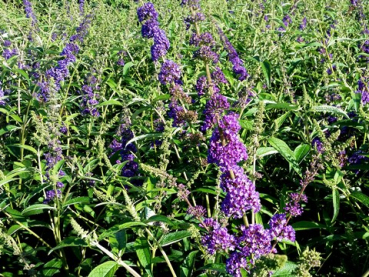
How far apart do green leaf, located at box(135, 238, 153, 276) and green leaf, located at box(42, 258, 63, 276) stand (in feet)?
2.75

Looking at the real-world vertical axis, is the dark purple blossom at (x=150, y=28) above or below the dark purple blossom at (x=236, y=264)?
above

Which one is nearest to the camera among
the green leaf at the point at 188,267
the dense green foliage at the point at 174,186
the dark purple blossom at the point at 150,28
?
the dense green foliage at the point at 174,186

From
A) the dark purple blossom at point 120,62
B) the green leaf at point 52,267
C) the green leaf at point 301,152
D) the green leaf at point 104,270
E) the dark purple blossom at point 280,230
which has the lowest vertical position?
the green leaf at point 52,267

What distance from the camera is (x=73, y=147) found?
4.18m

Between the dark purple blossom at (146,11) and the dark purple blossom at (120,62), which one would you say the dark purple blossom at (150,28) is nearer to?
the dark purple blossom at (146,11)

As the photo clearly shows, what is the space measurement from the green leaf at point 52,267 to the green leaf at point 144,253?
0.84 meters

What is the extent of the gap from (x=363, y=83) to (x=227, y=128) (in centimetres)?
198

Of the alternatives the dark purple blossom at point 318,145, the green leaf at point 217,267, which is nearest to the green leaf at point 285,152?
the dark purple blossom at point 318,145

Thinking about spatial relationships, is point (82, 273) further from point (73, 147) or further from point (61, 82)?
point (61, 82)

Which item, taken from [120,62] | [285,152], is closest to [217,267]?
[285,152]

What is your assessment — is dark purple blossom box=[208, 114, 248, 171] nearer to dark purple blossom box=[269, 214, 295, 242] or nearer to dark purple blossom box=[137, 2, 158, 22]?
dark purple blossom box=[269, 214, 295, 242]

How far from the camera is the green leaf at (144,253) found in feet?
8.88

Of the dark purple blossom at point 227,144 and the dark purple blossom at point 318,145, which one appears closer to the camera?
the dark purple blossom at point 227,144

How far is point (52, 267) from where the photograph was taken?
10.8 feet
